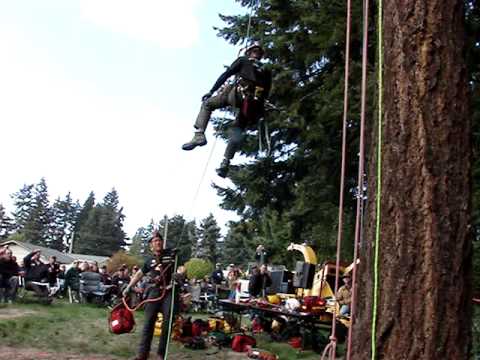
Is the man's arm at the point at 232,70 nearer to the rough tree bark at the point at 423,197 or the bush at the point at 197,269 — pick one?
the rough tree bark at the point at 423,197

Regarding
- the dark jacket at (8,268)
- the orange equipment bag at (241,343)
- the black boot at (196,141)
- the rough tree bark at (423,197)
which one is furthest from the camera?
the dark jacket at (8,268)

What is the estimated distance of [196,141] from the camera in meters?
6.14

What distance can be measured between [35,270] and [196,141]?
10.2 metres

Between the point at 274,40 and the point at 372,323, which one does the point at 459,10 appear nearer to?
the point at 372,323

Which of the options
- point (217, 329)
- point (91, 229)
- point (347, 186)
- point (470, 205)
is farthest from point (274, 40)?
point (91, 229)

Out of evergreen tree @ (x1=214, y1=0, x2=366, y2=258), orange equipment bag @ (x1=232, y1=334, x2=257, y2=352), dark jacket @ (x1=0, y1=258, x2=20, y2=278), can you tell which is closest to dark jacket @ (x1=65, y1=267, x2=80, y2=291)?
dark jacket @ (x1=0, y1=258, x2=20, y2=278)

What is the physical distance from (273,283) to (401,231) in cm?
1132

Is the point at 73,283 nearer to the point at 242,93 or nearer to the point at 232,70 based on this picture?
the point at 242,93

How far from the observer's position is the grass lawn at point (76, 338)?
25.3 feet

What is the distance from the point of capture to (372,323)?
295 centimetres

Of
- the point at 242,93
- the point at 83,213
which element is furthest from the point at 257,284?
the point at 83,213

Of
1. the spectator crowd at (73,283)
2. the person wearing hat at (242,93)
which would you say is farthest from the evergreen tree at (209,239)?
the person wearing hat at (242,93)

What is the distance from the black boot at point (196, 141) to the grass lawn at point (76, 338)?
321cm

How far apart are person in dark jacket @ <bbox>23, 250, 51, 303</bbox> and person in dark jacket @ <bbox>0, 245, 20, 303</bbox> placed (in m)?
0.95
